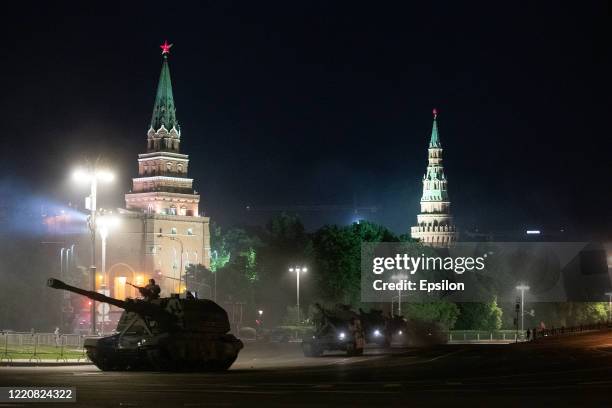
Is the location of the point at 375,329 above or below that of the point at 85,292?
below

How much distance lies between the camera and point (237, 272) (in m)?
146

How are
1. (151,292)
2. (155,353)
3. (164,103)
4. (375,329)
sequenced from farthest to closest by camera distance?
(164,103)
(375,329)
(151,292)
(155,353)

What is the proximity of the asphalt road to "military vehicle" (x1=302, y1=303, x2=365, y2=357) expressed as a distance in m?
9.88

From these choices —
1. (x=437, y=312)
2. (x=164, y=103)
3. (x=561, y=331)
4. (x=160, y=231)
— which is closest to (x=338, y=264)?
(x=437, y=312)

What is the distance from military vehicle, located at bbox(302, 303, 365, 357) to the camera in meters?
53.3

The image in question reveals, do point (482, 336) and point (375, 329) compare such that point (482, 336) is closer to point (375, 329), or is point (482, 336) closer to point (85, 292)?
point (375, 329)

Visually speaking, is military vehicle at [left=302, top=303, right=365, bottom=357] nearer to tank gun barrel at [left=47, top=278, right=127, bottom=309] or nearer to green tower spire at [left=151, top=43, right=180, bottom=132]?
tank gun barrel at [left=47, top=278, right=127, bottom=309]

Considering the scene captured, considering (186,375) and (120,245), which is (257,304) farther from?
(186,375)

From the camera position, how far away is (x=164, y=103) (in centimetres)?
19600

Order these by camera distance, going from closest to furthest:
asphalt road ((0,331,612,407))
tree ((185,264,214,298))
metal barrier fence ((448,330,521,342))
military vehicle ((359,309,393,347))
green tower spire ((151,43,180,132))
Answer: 1. asphalt road ((0,331,612,407))
2. military vehicle ((359,309,393,347))
3. metal barrier fence ((448,330,521,342))
4. tree ((185,264,214,298))
5. green tower spire ((151,43,180,132))

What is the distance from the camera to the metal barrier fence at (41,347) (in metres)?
48.4

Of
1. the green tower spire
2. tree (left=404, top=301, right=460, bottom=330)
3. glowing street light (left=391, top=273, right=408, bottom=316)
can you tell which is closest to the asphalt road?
glowing street light (left=391, top=273, right=408, bottom=316)

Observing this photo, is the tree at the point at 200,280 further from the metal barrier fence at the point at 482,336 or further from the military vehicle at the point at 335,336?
the military vehicle at the point at 335,336

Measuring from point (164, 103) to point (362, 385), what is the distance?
170 m
